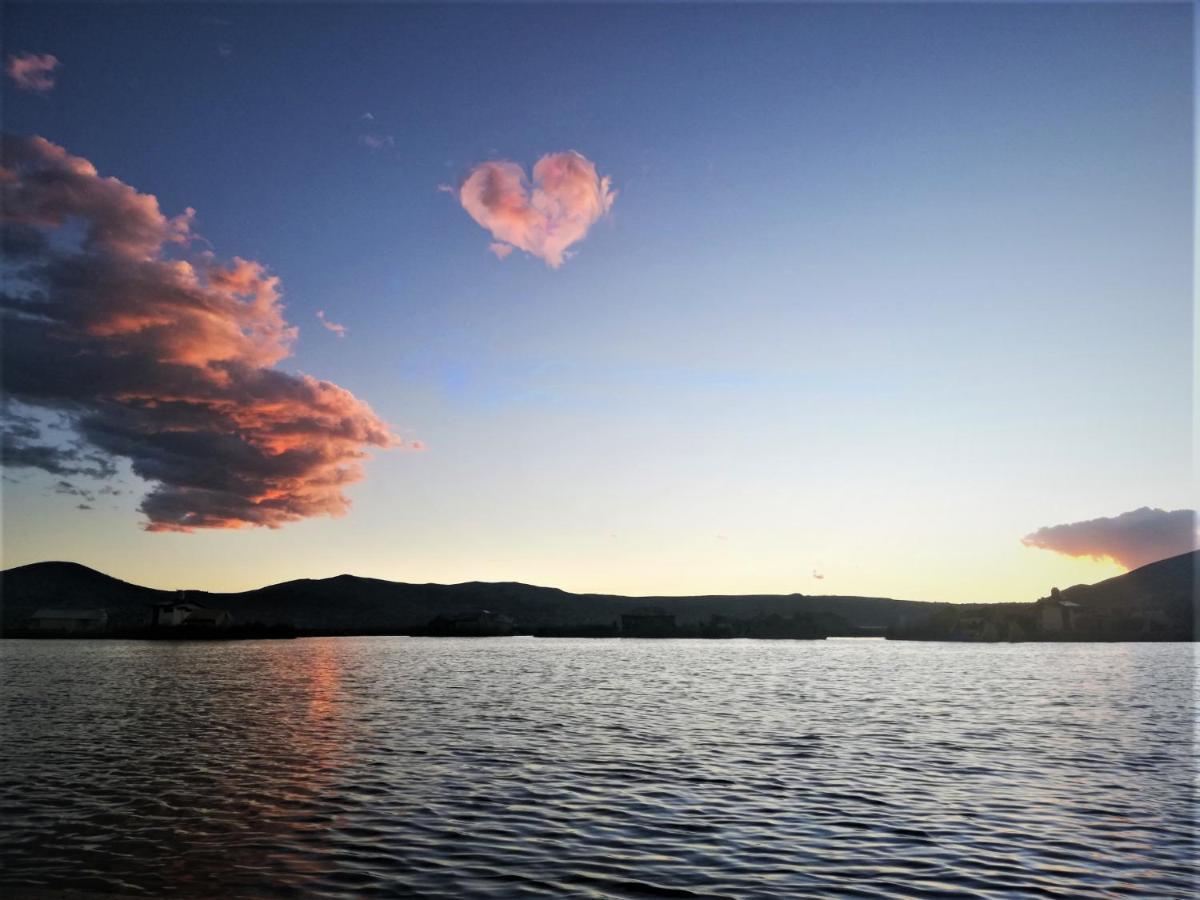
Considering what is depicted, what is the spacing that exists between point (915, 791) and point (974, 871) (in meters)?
8.44

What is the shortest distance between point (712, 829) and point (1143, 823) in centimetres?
1141

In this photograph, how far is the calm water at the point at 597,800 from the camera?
16.8 m

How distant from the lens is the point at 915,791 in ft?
82.3

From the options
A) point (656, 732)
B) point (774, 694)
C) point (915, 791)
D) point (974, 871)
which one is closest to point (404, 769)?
point (656, 732)

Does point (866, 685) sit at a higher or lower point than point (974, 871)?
higher

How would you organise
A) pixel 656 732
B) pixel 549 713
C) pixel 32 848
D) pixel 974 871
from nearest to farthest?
pixel 974 871 → pixel 32 848 → pixel 656 732 → pixel 549 713

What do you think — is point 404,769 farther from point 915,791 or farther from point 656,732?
point 915,791

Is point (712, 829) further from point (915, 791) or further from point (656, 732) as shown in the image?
point (656, 732)

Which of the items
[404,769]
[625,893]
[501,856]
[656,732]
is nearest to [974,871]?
[625,893]

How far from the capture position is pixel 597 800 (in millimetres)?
23688

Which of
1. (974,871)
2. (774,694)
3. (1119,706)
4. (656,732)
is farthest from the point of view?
(774,694)

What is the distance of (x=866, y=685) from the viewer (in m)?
73.9

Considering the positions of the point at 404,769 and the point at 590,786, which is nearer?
the point at 590,786

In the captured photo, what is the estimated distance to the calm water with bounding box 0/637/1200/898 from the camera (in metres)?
16.8
